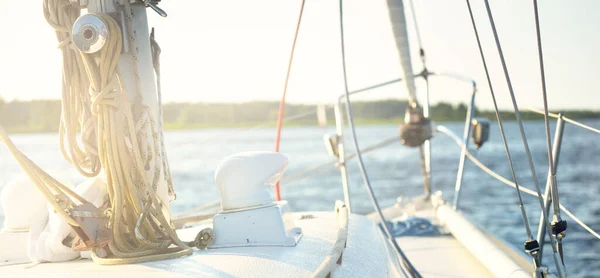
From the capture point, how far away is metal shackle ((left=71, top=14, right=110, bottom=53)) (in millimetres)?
2957

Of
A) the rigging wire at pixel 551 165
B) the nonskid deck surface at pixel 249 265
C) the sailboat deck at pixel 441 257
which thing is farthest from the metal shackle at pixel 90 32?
the sailboat deck at pixel 441 257

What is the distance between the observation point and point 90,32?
297 centimetres

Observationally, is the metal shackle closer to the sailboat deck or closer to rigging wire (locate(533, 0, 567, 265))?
rigging wire (locate(533, 0, 567, 265))

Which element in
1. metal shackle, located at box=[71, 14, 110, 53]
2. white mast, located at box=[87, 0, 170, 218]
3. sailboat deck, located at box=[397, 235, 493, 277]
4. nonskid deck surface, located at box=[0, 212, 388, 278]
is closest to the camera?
nonskid deck surface, located at box=[0, 212, 388, 278]

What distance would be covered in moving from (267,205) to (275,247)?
20cm

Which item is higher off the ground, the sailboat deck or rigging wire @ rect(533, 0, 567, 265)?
rigging wire @ rect(533, 0, 567, 265)

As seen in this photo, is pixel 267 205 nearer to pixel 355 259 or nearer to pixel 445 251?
pixel 355 259

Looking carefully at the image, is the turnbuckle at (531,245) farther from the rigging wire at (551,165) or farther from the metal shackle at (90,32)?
the metal shackle at (90,32)

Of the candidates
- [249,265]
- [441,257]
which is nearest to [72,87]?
[249,265]

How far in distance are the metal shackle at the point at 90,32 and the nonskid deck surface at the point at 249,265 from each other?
89 cm

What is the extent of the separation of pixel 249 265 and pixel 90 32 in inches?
44.7

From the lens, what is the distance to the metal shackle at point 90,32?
296 centimetres

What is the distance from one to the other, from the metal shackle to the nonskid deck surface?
0.89 meters

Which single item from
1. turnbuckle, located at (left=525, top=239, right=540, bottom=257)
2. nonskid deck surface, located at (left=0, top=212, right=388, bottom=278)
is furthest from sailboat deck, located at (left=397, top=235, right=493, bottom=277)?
turnbuckle, located at (left=525, top=239, right=540, bottom=257)
